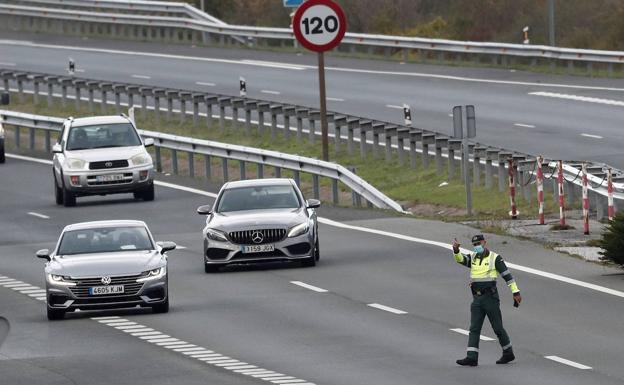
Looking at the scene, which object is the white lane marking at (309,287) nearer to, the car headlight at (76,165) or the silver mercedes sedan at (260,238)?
the silver mercedes sedan at (260,238)

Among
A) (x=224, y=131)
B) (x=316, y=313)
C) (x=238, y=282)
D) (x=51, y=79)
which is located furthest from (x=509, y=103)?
(x=316, y=313)

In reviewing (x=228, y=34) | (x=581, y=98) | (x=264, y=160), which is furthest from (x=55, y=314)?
(x=228, y=34)

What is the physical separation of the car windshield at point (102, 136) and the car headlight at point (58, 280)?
608 inches

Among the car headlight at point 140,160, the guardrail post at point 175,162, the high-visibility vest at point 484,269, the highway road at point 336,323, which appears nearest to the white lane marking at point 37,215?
the car headlight at point 140,160

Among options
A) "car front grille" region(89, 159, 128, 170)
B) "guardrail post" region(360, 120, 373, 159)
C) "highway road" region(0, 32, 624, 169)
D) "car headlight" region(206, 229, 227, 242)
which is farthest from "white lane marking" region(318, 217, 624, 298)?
"guardrail post" region(360, 120, 373, 159)

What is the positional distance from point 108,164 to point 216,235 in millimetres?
10662

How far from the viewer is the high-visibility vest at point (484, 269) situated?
19562mm

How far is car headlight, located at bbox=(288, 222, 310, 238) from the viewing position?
89.9 ft

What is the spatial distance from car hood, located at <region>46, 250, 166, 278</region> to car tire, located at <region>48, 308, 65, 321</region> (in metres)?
0.47

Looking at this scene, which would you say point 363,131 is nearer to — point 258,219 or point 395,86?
point 395,86

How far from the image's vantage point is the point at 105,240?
2428 cm

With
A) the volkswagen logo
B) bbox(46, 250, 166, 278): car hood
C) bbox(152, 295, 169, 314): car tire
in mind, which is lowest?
bbox(152, 295, 169, 314): car tire

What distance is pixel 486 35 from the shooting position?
75812 millimetres

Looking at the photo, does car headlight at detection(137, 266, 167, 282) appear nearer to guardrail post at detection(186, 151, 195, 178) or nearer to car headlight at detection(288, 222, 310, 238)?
car headlight at detection(288, 222, 310, 238)
